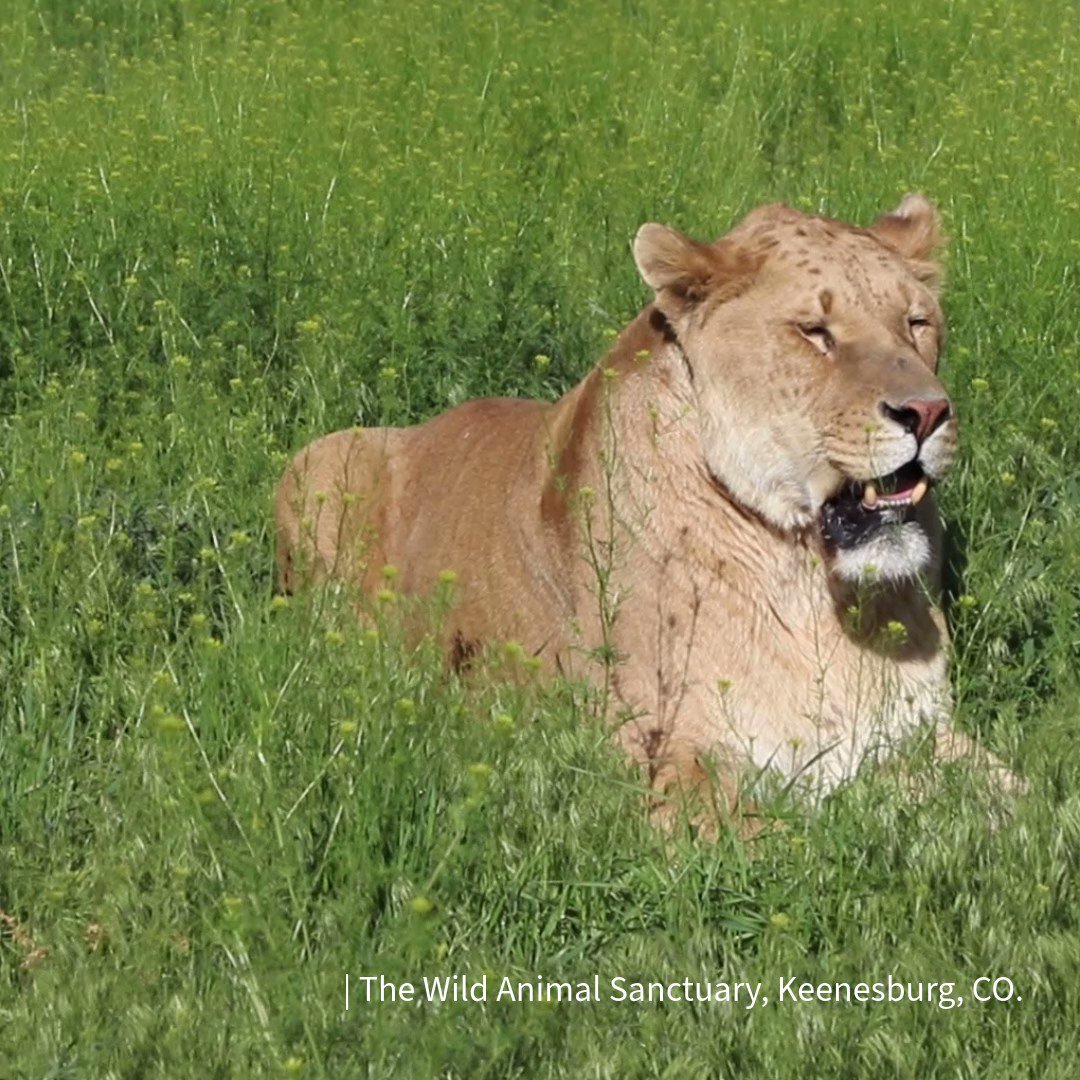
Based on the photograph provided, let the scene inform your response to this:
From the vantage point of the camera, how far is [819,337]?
4.72 metres

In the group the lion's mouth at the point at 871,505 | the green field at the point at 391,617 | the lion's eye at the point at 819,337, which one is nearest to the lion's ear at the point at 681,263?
the lion's eye at the point at 819,337

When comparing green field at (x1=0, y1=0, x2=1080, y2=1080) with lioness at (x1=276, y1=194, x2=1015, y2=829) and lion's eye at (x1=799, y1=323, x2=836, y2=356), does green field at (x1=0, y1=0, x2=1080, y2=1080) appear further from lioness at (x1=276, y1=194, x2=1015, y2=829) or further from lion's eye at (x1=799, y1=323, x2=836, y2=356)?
lion's eye at (x1=799, y1=323, x2=836, y2=356)

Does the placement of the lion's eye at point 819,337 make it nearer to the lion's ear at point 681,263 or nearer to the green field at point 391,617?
the lion's ear at point 681,263

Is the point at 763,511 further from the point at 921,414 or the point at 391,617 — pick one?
the point at 391,617

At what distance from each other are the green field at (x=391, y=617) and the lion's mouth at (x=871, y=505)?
15.8 inches

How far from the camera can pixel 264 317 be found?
6.91m

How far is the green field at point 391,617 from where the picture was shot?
356cm

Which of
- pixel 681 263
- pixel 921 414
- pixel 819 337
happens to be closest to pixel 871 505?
pixel 921 414

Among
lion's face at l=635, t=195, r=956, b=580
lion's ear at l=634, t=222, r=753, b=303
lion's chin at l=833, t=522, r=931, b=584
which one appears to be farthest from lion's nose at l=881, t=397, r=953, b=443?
lion's ear at l=634, t=222, r=753, b=303

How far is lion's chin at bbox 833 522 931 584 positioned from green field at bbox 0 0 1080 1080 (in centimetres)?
31

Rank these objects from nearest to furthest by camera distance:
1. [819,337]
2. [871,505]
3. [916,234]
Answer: [871,505]
[819,337]
[916,234]

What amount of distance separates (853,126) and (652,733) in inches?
190

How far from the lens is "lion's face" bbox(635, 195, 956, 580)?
178 inches

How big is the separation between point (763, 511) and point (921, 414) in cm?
45
